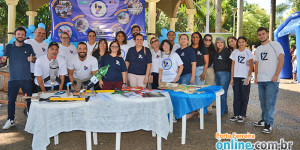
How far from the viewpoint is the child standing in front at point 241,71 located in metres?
4.89

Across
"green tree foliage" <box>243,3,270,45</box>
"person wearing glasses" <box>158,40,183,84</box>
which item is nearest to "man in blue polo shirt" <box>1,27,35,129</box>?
"person wearing glasses" <box>158,40,183,84</box>

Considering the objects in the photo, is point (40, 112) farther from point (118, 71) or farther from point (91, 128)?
point (118, 71)

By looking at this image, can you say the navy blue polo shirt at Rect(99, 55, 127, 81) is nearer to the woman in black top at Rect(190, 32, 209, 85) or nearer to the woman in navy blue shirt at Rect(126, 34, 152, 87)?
the woman in navy blue shirt at Rect(126, 34, 152, 87)

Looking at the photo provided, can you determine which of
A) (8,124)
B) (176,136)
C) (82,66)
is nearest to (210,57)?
(176,136)

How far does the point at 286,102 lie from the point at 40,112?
23.1 ft

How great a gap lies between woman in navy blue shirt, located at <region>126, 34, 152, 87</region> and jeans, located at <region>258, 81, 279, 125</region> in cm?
206

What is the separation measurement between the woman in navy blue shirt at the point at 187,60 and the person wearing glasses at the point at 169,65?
303 millimetres

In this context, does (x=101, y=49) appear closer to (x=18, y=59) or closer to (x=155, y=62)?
(x=155, y=62)

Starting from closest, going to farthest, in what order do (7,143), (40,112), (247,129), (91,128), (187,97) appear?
(40,112), (91,128), (187,97), (7,143), (247,129)

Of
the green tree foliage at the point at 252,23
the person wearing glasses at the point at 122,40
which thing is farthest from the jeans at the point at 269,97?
the green tree foliage at the point at 252,23

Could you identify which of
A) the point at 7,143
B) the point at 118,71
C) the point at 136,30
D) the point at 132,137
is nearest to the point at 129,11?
the point at 136,30

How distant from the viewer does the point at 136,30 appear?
539 centimetres

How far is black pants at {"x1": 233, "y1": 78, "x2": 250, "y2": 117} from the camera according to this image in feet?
16.3

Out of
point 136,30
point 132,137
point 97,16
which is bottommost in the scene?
point 132,137
